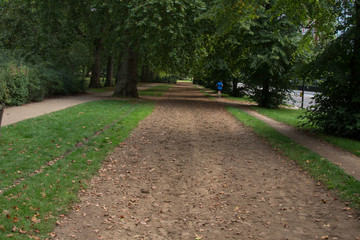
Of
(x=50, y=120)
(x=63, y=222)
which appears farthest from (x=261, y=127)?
(x=63, y=222)

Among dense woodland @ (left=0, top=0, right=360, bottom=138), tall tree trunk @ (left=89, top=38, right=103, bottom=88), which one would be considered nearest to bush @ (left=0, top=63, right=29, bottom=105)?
dense woodland @ (left=0, top=0, right=360, bottom=138)

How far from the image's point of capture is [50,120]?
40.0 feet

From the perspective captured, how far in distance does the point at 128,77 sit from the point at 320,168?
60.5ft

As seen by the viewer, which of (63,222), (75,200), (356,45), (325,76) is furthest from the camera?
(325,76)

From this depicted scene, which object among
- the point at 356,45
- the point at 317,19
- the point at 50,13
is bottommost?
the point at 356,45

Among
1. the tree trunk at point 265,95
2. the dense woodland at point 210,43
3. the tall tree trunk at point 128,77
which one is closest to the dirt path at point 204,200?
the dense woodland at point 210,43

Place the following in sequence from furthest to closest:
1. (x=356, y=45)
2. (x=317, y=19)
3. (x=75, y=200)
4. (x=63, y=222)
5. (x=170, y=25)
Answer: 1. (x=170, y=25)
2. (x=317, y=19)
3. (x=356, y=45)
4. (x=75, y=200)
5. (x=63, y=222)

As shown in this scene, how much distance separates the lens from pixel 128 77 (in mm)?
24344

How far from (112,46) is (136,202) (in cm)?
1813

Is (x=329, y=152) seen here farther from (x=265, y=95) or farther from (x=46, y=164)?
(x=265, y=95)

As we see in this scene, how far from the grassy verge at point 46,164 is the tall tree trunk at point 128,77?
11466mm

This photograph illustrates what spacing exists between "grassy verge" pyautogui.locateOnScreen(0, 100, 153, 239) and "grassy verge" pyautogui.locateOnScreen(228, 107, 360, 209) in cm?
436

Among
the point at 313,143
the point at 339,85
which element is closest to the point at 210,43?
the point at 339,85

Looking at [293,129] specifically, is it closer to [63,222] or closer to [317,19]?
[317,19]
